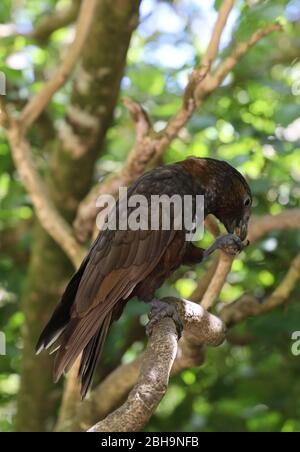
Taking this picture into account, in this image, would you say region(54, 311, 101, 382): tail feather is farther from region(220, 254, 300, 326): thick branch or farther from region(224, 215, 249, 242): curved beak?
region(220, 254, 300, 326): thick branch

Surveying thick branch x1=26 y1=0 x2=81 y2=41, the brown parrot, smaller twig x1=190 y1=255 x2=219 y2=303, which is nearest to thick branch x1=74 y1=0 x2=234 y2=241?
the brown parrot

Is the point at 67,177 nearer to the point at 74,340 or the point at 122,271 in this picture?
the point at 122,271

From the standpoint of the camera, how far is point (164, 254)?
3373mm

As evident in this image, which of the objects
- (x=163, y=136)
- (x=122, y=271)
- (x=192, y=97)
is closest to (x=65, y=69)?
→ (x=163, y=136)

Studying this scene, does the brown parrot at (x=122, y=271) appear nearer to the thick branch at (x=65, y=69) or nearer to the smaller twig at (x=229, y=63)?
the smaller twig at (x=229, y=63)

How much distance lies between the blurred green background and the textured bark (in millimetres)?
106

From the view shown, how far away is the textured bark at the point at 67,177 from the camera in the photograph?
15.1 ft

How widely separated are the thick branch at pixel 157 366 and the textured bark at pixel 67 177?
180 cm

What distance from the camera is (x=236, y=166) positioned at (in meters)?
4.03

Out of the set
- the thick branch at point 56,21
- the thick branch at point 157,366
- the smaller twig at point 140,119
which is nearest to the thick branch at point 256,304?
the thick branch at point 157,366

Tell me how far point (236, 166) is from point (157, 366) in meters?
1.85

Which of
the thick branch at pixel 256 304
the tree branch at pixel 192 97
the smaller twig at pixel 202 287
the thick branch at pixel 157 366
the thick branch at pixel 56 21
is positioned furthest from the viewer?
the thick branch at pixel 56 21
